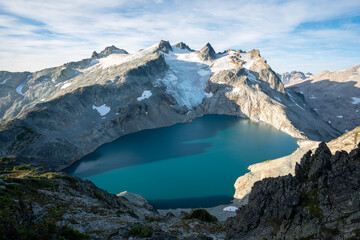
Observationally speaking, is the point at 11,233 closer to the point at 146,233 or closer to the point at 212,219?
the point at 146,233

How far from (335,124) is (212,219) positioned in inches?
7027

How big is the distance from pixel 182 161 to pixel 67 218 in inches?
2134

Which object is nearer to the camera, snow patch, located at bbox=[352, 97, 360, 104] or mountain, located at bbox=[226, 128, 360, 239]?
mountain, located at bbox=[226, 128, 360, 239]

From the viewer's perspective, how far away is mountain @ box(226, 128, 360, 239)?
38.7 feet

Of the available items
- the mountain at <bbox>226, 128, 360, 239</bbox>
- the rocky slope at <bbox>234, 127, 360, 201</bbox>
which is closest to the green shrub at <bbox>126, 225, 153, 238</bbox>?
the mountain at <bbox>226, 128, 360, 239</bbox>

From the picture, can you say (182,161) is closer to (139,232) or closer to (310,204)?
(139,232)

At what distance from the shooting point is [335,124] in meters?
159

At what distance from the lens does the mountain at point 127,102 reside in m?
78.6

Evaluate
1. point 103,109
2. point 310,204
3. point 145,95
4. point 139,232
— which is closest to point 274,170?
point 310,204

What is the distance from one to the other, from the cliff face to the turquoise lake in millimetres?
30767

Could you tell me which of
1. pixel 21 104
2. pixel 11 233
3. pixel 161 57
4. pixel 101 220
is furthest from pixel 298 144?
pixel 21 104

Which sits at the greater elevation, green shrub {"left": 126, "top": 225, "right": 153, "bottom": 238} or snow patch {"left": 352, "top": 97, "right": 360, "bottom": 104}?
snow patch {"left": 352, "top": 97, "right": 360, "bottom": 104}

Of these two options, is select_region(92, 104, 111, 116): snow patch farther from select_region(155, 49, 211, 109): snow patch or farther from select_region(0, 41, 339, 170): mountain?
select_region(155, 49, 211, 109): snow patch

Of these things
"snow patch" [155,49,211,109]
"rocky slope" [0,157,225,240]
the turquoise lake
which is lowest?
the turquoise lake
